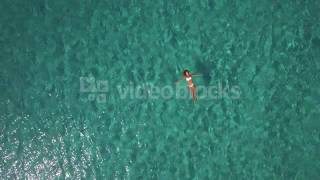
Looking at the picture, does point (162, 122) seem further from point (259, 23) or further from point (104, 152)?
point (259, 23)

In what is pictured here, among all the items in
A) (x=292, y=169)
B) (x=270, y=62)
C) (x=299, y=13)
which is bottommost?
(x=292, y=169)

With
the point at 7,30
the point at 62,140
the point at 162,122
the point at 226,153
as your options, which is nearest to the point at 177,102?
the point at 162,122

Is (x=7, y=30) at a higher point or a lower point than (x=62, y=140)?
higher

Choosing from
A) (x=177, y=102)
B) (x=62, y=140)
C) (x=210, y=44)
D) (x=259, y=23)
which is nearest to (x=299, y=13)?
(x=259, y=23)
